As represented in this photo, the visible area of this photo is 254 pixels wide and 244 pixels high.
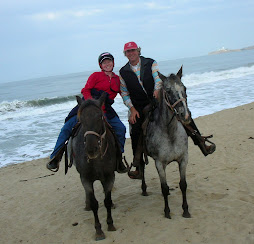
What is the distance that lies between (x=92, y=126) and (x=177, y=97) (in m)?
1.18

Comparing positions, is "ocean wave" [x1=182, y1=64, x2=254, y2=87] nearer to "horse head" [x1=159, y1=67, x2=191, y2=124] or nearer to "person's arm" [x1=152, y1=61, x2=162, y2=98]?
"person's arm" [x1=152, y1=61, x2=162, y2=98]

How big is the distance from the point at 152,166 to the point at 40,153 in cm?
483

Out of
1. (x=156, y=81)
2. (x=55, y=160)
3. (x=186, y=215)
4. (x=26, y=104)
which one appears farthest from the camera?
(x=26, y=104)

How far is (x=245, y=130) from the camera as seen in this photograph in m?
9.31

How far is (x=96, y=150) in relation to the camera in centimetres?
337

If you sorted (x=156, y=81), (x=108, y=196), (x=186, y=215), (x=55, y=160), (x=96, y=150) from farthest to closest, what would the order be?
1. (x=55, y=160)
2. (x=156, y=81)
3. (x=186, y=215)
4. (x=108, y=196)
5. (x=96, y=150)

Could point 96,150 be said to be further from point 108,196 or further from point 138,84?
point 138,84

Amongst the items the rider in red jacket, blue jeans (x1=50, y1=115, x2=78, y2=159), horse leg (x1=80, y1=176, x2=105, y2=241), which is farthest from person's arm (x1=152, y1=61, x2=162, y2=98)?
horse leg (x1=80, y1=176, x2=105, y2=241)

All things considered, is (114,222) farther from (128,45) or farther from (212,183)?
(128,45)

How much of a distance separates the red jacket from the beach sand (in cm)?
215

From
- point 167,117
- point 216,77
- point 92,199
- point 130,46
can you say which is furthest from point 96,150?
point 216,77

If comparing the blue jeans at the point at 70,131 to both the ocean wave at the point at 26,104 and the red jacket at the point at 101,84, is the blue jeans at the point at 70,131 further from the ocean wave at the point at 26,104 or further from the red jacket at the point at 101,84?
the ocean wave at the point at 26,104

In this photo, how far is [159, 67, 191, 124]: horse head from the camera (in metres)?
3.58

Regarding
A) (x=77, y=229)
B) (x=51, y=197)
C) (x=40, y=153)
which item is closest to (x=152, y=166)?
(x=51, y=197)
